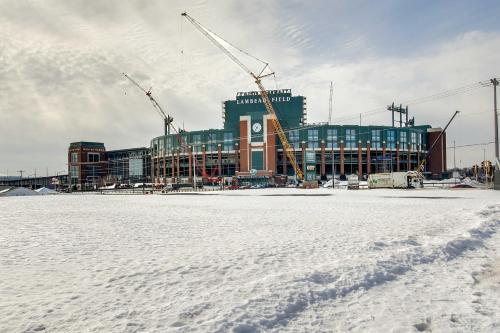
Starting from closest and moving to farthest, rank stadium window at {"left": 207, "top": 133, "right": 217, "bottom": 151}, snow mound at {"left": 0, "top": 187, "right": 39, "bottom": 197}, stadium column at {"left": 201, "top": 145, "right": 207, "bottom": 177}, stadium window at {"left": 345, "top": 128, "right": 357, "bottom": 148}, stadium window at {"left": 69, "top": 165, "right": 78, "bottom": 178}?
snow mound at {"left": 0, "top": 187, "right": 39, "bottom": 197} < stadium window at {"left": 345, "top": 128, "right": 357, "bottom": 148} < stadium window at {"left": 207, "top": 133, "right": 217, "bottom": 151} < stadium column at {"left": 201, "top": 145, "right": 207, "bottom": 177} < stadium window at {"left": 69, "top": 165, "right": 78, "bottom": 178}

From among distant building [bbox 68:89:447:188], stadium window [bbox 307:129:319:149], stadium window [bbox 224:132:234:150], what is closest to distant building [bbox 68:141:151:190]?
distant building [bbox 68:89:447:188]

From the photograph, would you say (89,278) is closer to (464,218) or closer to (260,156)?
(464,218)

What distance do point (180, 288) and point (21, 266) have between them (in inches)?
167

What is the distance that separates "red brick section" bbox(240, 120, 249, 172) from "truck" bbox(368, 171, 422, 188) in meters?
47.7

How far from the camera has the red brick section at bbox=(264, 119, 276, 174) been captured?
355 ft

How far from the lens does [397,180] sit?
64.5 m

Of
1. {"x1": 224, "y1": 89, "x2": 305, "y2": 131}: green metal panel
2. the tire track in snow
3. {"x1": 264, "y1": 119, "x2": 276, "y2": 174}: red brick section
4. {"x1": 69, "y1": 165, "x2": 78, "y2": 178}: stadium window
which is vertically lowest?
the tire track in snow

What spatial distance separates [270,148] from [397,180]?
49.9m

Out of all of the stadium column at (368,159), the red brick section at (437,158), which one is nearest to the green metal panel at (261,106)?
the stadium column at (368,159)

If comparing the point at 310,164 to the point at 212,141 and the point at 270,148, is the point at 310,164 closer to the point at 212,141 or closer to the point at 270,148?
the point at 270,148

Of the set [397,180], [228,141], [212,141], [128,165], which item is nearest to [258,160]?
[228,141]

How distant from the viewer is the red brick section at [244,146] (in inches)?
4296

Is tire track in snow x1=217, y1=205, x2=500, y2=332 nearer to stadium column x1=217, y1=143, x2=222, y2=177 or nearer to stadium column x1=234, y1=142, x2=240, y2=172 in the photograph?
stadium column x1=234, y1=142, x2=240, y2=172

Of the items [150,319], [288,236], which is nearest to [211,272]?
[150,319]
